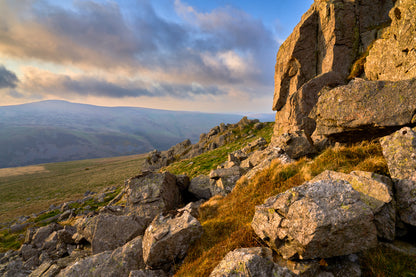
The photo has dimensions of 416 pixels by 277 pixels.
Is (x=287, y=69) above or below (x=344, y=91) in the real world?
above

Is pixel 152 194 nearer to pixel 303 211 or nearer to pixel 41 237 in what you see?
pixel 41 237

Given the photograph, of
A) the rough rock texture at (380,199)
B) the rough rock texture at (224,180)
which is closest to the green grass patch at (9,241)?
the rough rock texture at (224,180)

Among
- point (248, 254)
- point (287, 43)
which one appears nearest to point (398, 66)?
point (248, 254)

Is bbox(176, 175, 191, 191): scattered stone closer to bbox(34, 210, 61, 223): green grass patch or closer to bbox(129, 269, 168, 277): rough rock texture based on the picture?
bbox(129, 269, 168, 277): rough rock texture

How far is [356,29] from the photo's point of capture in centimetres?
3216

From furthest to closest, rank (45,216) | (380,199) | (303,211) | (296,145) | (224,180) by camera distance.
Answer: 1. (45,216)
2. (224,180)
3. (296,145)
4. (380,199)
5. (303,211)

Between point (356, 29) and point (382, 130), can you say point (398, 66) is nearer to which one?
point (382, 130)

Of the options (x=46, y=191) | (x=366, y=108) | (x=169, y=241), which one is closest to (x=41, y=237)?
(x=169, y=241)

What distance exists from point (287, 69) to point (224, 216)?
117 ft

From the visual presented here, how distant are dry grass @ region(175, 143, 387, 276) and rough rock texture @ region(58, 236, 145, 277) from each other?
2.60 m

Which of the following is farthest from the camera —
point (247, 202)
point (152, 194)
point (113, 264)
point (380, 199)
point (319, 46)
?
point (319, 46)

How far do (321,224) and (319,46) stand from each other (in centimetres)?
3994

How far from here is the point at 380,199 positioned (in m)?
6.31

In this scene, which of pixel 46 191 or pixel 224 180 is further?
pixel 46 191
